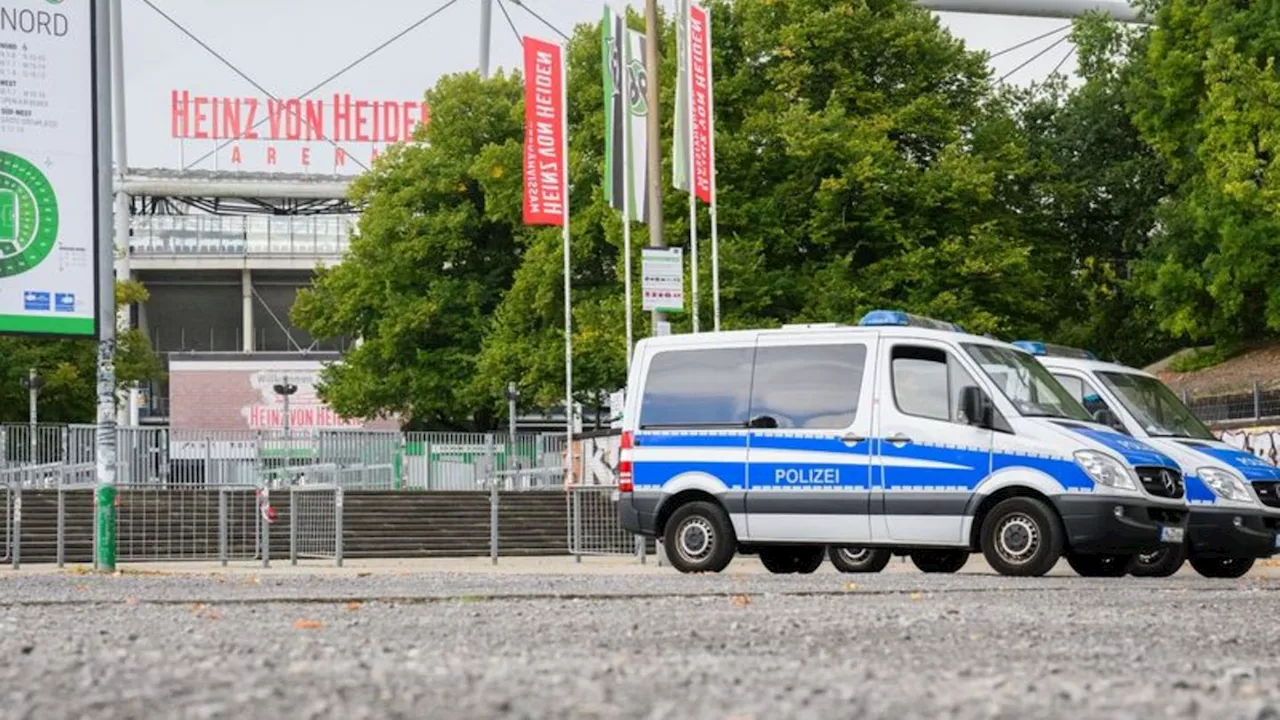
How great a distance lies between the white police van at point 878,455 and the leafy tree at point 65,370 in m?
44.1

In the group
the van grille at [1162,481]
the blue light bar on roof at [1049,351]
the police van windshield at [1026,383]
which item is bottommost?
the van grille at [1162,481]

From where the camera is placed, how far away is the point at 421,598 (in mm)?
14148

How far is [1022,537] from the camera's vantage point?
1923 cm

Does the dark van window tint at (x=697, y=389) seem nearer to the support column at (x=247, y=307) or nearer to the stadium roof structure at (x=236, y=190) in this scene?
the stadium roof structure at (x=236, y=190)

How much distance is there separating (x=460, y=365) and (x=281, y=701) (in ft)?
157

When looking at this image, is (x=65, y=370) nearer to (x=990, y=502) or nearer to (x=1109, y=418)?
(x=1109, y=418)

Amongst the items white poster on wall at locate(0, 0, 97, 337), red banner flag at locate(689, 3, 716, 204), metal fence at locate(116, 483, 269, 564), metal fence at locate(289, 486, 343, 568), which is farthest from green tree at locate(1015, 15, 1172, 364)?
white poster on wall at locate(0, 0, 97, 337)

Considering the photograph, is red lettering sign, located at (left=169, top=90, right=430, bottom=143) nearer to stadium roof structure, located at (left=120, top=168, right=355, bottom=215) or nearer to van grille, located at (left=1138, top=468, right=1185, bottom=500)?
stadium roof structure, located at (left=120, top=168, right=355, bottom=215)

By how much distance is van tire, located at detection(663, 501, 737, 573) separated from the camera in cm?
2048

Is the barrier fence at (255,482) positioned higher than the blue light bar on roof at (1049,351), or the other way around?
the blue light bar on roof at (1049,351)

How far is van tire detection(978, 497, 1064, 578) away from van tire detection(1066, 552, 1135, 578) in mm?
1362

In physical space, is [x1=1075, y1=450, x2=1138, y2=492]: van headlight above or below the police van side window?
below

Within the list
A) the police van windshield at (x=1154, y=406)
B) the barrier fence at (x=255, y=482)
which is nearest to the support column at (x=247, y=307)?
the barrier fence at (x=255, y=482)

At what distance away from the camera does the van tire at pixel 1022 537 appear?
62.5 ft
